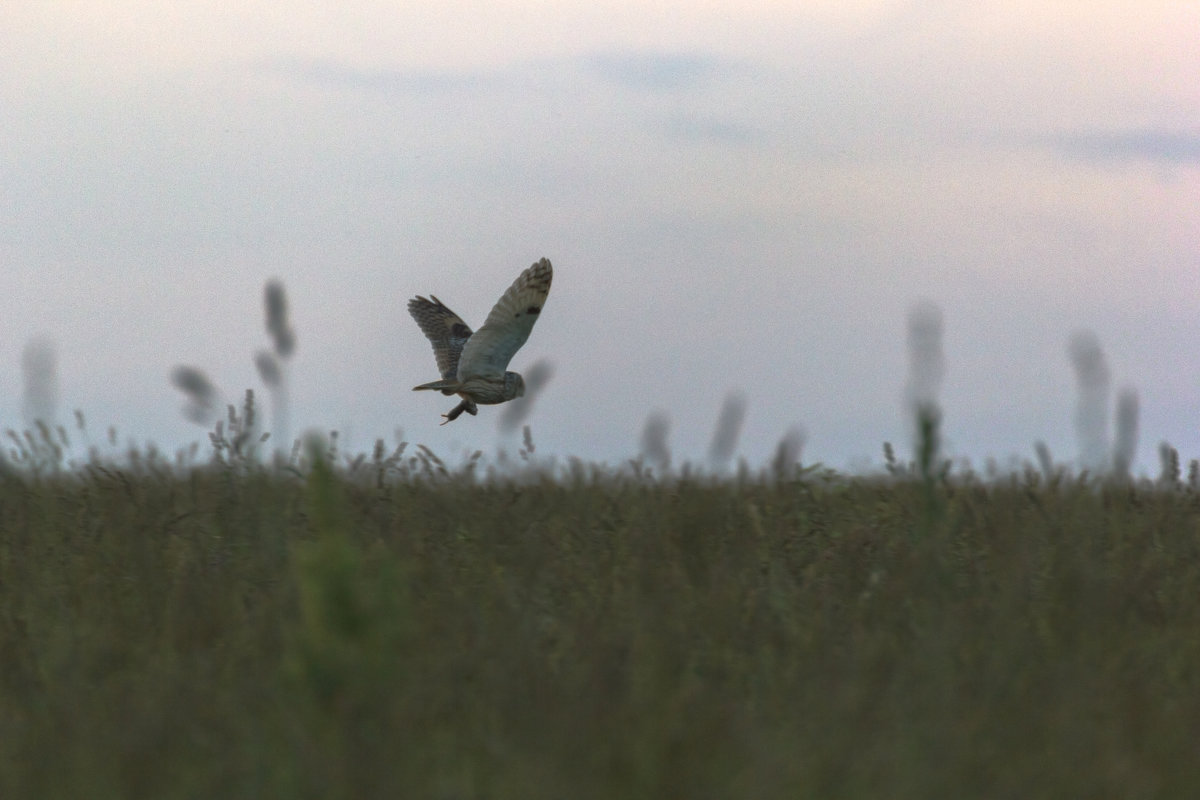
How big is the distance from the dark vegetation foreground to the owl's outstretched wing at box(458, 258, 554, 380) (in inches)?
64.1

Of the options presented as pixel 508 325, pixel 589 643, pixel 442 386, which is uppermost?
pixel 508 325

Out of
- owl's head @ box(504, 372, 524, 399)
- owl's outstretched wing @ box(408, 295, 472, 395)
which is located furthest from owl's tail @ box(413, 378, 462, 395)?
owl's outstretched wing @ box(408, 295, 472, 395)

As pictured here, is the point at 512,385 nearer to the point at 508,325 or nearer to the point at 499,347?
the point at 499,347

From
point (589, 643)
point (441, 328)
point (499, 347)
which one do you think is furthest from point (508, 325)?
point (589, 643)

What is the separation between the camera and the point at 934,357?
8.64ft

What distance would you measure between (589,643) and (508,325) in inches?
164

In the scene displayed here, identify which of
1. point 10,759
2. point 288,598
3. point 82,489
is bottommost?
point 10,759

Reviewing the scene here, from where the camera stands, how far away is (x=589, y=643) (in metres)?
3.27

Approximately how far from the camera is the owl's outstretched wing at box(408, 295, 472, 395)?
8.71m

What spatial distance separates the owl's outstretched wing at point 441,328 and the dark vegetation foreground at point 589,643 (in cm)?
297

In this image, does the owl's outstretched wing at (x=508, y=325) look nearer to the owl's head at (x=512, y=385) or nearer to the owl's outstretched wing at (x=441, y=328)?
the owl's head at (x=512, y=385)

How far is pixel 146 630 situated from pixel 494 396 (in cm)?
393

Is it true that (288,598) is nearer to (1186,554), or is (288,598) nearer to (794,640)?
(794,640)

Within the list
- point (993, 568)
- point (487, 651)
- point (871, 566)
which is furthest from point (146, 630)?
point (993, 568)
